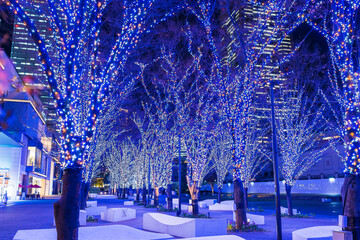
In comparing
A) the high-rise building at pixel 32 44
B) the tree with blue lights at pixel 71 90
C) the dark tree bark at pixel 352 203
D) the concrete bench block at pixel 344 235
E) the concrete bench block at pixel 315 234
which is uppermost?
the high-rise building at pixel 32 44

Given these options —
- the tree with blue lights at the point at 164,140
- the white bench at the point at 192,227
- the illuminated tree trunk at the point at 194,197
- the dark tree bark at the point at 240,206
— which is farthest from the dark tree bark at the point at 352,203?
the tree with blue lights at the point at 164,140

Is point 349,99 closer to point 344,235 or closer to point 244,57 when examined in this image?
point 344,235

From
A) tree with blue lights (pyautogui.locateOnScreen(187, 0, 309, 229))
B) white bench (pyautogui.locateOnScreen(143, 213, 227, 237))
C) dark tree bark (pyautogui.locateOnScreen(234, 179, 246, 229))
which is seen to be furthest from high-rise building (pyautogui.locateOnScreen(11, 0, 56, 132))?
dark tree bark (pyautogui.locateOnScreen(234, 179, 246, 229))

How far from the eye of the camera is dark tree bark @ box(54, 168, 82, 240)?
6242 millimetres

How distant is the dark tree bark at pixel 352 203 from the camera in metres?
8.60

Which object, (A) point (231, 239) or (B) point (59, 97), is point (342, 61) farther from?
(B) point (59, 97)

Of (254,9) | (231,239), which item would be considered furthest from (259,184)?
(231,239)

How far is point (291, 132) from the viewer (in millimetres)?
20938

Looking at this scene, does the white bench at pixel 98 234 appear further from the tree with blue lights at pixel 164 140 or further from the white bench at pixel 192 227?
the tree with blue lights at pixel 164 140

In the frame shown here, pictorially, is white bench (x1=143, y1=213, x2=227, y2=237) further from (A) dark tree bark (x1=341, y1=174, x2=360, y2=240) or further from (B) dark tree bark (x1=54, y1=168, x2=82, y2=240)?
(B) dark tree bark (x1=54, y1=168, x2=82, y2=240)

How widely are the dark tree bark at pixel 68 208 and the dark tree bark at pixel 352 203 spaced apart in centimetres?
709

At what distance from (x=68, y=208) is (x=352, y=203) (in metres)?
7.39

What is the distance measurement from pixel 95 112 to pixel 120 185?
42769mm

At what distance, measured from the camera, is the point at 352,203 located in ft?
28.9
